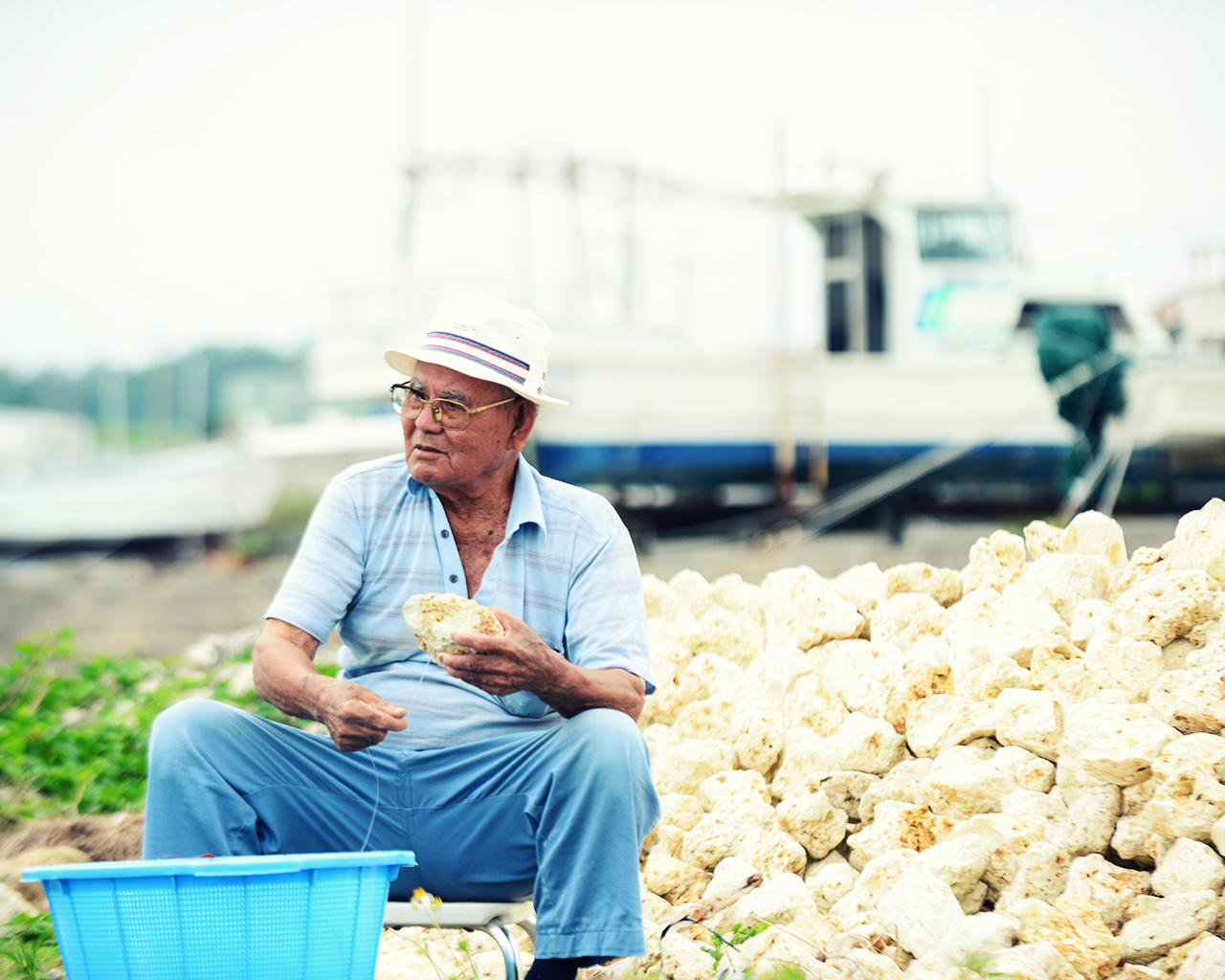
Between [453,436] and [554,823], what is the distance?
2.39ft

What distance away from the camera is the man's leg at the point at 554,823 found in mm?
1857

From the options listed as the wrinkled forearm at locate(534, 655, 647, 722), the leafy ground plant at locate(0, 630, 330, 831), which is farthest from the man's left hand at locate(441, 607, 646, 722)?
the leafy ground plant at locate(0, 630, 330, 831)

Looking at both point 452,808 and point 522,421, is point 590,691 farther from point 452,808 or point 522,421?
point 522,421

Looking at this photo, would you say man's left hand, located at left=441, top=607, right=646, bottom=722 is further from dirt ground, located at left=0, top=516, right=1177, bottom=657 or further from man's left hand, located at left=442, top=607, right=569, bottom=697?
dirt ground, located at left=0, top=516, right=1177, bottom=657

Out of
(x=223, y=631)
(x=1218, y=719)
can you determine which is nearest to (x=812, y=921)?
(x=1218, y=719)

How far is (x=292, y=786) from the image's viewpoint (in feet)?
6.64

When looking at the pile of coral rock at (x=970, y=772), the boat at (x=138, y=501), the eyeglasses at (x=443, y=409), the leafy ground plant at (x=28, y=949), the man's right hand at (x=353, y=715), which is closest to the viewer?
the man's right hand at (x=353, y=715)

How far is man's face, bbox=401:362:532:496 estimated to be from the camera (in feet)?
7.15

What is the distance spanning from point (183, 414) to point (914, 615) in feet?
141

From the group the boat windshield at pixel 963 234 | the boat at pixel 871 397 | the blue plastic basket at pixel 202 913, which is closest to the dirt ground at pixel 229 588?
the boat at pixel 871 397

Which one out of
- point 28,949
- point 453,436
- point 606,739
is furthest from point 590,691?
point 28,949

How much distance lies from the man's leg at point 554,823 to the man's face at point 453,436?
507mm

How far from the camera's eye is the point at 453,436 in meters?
2.18

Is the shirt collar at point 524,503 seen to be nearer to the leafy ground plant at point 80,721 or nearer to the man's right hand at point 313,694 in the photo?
the man's right hand at point 313,694
